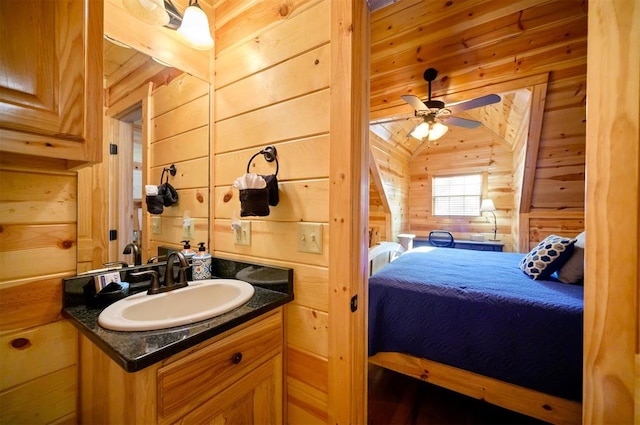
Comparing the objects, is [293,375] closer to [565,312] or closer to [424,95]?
[565,312]

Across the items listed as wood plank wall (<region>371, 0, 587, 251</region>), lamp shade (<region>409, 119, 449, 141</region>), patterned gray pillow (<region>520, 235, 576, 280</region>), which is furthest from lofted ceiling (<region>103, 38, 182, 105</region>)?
patterned gray pillow (<region>520, 235, 576, 280</region>)

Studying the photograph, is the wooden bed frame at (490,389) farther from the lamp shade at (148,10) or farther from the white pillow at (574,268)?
the lamp shade at (148,10)

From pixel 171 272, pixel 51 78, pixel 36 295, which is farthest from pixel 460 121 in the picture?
pixel 36 295

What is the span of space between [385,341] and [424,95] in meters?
2.67

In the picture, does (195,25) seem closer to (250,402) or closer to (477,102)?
(250,402)

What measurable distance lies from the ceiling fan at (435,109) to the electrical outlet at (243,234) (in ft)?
5.93

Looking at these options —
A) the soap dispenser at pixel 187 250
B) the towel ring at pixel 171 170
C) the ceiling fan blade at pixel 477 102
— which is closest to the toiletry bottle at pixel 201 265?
the soap dispenser at pixel 187 250

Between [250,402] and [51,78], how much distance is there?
43.7 inches

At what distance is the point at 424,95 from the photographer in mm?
2865

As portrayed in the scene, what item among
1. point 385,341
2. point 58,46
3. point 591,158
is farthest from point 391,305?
point 58,46

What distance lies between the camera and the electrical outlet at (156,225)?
47.1 inches

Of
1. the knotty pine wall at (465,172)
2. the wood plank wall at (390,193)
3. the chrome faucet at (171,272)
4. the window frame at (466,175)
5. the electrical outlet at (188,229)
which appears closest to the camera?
the chrome faucet at (171,272)

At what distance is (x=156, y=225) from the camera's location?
1.21 meters

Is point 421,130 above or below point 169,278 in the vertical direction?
above
